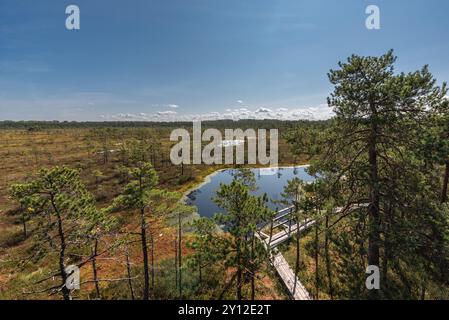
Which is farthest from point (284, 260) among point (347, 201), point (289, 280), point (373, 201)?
point (373, 201)

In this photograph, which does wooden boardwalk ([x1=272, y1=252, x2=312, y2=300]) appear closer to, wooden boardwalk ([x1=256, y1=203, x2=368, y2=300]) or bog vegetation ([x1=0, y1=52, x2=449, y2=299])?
wooden boardwalk ([x1=256, y1=203, x2=368, y2=300])

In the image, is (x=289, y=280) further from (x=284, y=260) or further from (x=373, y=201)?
(x=373, y=201)

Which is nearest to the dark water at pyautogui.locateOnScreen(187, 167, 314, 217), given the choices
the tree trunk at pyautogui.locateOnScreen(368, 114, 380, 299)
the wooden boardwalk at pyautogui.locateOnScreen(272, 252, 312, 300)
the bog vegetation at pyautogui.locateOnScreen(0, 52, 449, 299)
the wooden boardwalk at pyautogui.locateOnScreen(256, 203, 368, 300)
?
the wooden boardwalk at pyautogui.locateOnScreen(256, 203, 368, 300)

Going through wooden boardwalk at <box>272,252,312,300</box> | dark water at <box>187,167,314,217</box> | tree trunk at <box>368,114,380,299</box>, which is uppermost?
tree trunk at <box>368,114,380,299</box>

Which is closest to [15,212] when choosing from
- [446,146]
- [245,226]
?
[245,226]

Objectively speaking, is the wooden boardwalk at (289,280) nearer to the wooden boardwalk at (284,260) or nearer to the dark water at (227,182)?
the wooden boardwalk at (284,260)
